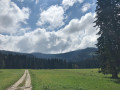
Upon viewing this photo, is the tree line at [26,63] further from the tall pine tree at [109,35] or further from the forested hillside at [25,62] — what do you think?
the tall pine tree at [109,35]

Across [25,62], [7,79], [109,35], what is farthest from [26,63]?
[109,35]

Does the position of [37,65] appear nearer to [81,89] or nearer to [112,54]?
[112,54]

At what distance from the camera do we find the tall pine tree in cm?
3141

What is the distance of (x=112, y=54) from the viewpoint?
31.5 meters

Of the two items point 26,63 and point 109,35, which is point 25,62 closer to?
point 26,63

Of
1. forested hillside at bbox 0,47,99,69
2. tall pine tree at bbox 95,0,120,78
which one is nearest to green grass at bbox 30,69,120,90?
tall pine tree at bbox 95,0,120,78

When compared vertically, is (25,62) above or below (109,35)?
below

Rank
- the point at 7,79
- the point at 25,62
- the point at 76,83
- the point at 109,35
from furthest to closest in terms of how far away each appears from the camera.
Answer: the point at 25,62, the point at 7,79, the point at 109,35, the point at 76,83

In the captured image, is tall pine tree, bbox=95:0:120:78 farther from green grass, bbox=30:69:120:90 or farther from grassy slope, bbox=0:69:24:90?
grassy slope, bbox=0:69:24:90

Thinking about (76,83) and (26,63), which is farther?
(26,63)

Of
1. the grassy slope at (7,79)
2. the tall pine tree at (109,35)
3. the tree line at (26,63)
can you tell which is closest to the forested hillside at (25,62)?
the tree line at (26,63)

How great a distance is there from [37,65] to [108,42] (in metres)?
135

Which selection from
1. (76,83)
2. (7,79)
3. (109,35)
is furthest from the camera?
(7,79)

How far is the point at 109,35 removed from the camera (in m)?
32.1
